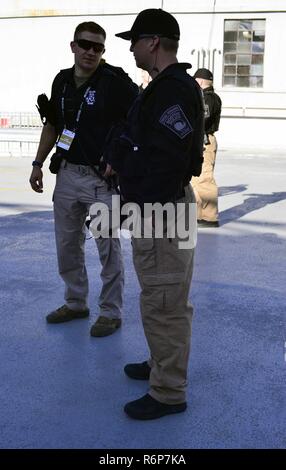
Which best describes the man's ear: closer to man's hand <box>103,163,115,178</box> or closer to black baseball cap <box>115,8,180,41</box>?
black baseball cap <box>115,8,180,41</box>

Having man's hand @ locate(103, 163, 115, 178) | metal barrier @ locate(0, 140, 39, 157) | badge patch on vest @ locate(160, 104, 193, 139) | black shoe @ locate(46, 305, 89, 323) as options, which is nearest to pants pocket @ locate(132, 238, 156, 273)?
badge patch on vest @ locate(160, 104, 193, 139)

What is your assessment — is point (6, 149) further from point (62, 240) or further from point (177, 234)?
point (177, 234)

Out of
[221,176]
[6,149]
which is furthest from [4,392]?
[6,149]

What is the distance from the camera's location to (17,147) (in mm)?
13797

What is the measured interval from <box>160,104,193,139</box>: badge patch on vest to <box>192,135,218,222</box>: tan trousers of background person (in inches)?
158

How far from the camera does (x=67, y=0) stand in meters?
19.7

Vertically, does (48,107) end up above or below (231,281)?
above

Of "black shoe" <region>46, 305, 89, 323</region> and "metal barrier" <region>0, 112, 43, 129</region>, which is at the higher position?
"metal barrier" <region>0, 112, 43, 129</region>

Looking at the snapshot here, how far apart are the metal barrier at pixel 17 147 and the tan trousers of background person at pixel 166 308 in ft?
38.1

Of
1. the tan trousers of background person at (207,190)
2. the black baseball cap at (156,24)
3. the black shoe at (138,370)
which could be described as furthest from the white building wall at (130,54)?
the black baseball cap at (156,24)

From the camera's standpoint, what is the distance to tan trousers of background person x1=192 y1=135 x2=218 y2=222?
6344mm

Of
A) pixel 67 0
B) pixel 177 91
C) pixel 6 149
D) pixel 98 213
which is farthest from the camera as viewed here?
pixel 67 0

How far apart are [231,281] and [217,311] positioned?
0.72 meters

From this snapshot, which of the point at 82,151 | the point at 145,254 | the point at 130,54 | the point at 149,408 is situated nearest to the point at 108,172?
the point at 82,151
